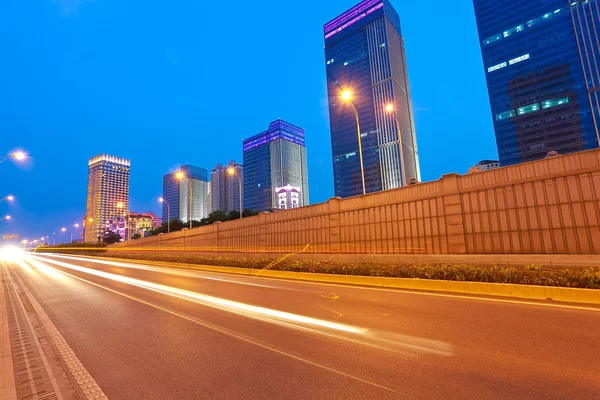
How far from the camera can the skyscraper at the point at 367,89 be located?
15550cm

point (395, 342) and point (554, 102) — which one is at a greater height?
point (554, 102)

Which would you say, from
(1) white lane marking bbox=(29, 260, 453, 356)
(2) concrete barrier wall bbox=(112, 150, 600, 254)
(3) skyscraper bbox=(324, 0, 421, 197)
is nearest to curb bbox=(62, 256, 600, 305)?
(1) white lane marking bbox=(29, 260, 453, 356)

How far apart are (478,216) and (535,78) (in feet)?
473

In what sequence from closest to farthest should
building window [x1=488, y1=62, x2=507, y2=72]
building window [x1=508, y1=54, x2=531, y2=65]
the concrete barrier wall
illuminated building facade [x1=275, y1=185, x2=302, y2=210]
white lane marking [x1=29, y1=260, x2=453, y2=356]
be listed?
white lane marking [x1=29, y1=260, x2=453, y2=356]
the concrete barrier wall
building window [x1=508, y1=54, x2=531, y2=65]
building window [x1=488, y1=62, x2=507, y2=72]
illuminated building facade [x1=275, y1=185, x2=302, y2=210]

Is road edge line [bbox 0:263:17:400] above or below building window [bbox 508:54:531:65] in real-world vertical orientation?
below

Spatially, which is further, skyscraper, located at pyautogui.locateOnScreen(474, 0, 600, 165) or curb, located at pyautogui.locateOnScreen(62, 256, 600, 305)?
skyscraper, located at pyautogui.locateOnScreen(474, 0, 600, 165)

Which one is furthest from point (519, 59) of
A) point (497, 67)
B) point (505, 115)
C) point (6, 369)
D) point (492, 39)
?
point (6, 369)

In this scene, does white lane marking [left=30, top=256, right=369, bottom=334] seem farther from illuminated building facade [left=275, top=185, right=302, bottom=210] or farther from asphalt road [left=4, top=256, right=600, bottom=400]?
illuminated building facade [left=275, top=185, right=302, bottom=210]

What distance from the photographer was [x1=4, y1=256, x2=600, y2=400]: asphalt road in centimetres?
383

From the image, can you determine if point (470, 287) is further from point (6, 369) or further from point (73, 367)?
point (6, 369)

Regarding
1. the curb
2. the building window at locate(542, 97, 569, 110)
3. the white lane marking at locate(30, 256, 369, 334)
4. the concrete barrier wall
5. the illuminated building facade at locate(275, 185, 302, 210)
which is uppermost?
the building window at locate(542, 97, 569, 110)

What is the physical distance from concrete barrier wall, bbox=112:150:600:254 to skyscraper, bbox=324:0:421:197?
128622 millimetres

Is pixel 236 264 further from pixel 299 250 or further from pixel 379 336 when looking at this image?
pixel 379 336

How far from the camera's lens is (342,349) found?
5.17m
